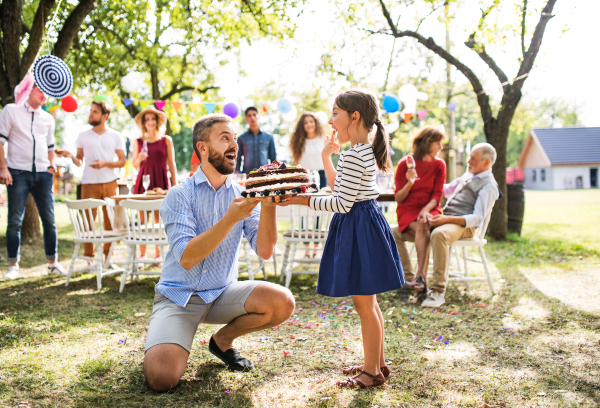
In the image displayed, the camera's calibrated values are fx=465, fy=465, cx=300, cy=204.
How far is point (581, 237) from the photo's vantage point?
8438mm

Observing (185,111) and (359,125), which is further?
(185,111)

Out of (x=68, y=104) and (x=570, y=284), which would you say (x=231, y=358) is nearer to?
(x=570, y=284)

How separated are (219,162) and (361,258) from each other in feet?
3.18

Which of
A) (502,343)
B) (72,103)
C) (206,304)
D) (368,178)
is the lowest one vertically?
(502,343)

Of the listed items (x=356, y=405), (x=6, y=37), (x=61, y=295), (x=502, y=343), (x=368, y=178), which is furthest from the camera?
(x=6, y=37)

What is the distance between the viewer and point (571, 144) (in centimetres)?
3409

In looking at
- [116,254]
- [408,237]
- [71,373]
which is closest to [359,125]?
[71,373]

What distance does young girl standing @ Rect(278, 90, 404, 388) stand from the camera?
253 cm

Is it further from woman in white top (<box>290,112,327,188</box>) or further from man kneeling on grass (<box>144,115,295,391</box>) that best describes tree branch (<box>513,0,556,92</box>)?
man kneeling on grass (<box>144,115,295,391</box>)

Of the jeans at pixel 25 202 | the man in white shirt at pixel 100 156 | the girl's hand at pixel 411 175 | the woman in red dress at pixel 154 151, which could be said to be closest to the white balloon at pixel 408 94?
the girl's hand at pixel 411 175

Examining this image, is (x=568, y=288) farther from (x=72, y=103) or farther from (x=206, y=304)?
(x=72, y=103)

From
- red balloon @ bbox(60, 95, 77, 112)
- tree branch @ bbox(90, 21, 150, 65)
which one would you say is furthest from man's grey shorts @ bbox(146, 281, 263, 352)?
tree branch @ bbox(90, 21, 150, 65)

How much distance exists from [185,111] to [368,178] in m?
13.4

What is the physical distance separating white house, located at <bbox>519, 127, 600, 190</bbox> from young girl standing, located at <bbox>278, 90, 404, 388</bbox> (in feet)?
113
